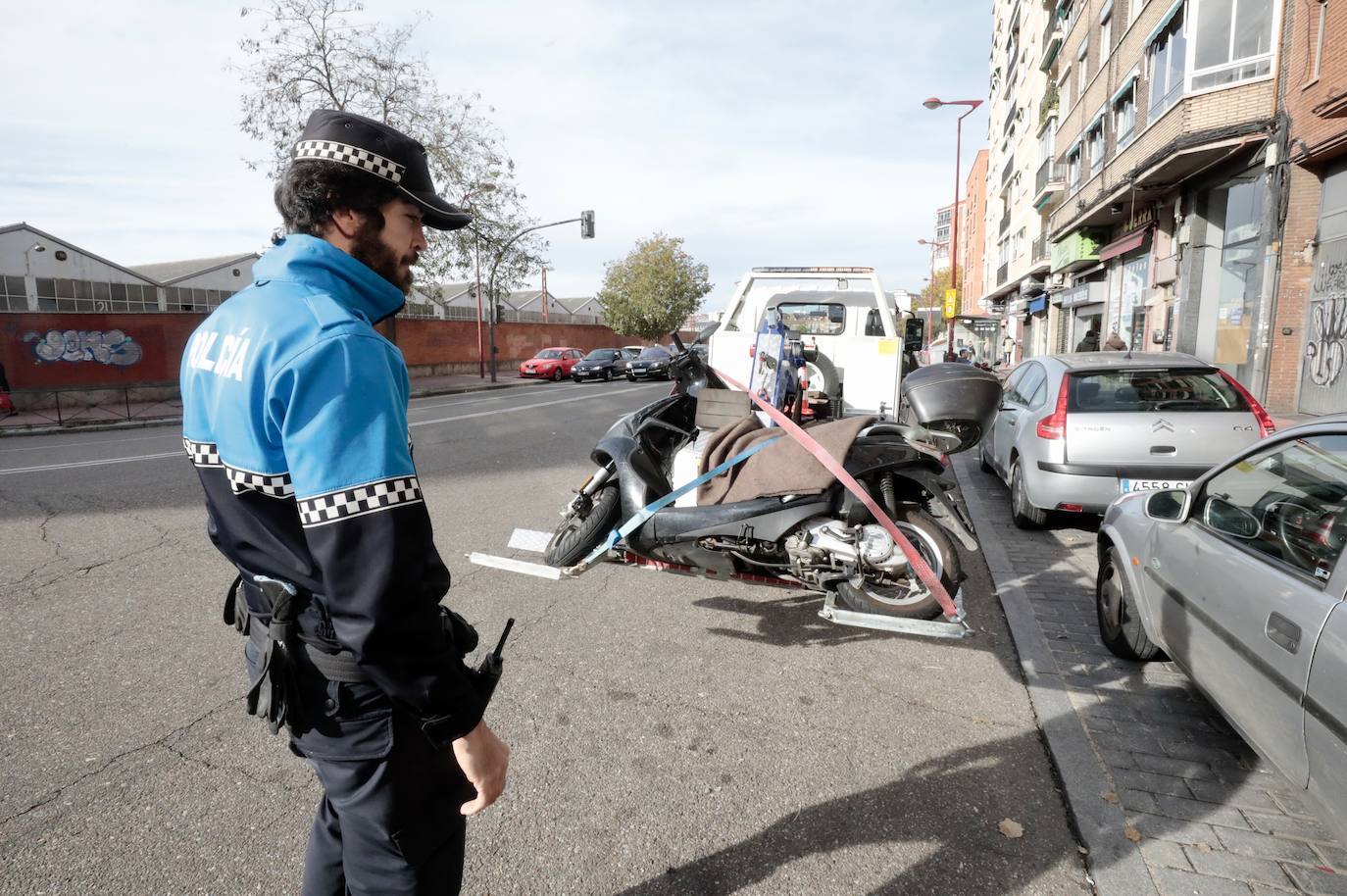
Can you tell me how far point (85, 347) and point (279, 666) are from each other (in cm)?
2443

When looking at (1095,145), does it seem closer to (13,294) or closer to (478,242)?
(478,242)

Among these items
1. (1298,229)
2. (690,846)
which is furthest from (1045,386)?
(1298,229)

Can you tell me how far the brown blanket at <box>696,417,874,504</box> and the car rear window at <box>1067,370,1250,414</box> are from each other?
120 inches

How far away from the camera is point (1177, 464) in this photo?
18.8 ft

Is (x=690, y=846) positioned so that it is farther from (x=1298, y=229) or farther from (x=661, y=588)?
(x=1298, y=229)

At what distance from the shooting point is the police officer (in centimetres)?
121

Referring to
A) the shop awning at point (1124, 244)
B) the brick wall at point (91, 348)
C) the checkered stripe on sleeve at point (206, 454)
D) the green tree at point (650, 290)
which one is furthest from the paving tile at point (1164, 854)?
the green tree at point (650, 290)

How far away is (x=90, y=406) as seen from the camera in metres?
19.8

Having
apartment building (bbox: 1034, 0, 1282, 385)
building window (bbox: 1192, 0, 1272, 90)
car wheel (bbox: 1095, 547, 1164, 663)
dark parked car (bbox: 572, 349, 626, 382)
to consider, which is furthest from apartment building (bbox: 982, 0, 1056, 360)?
car wheel (bbox: 1095, 547, 1164, 663)

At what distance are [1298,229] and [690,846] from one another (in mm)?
15502

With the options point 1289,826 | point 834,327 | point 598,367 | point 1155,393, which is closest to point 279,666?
point 1289,826

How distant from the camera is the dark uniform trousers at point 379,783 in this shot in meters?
1.39

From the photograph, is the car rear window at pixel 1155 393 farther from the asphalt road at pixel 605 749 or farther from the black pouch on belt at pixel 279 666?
the black pouch on belt at pixel 279 666

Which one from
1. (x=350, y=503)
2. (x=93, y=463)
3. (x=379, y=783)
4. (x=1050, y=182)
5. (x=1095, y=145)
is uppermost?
(x=1095, y=145)
